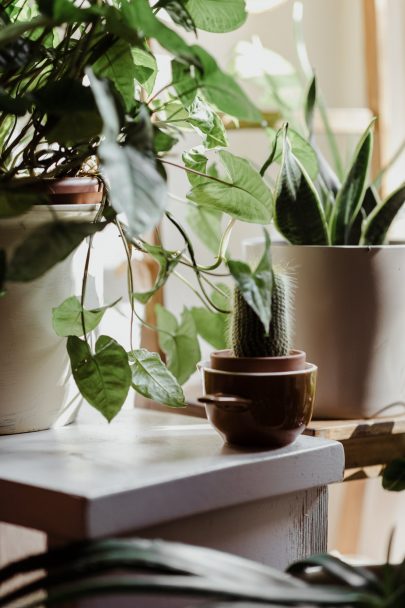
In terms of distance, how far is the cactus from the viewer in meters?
0.76

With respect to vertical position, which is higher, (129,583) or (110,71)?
(110,71)

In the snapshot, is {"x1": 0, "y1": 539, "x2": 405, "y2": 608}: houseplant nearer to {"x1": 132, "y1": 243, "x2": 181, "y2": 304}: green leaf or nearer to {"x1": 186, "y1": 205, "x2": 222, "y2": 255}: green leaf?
{"x1": 132, "y1": 243, "x2": 181, "y2": 304}: green leaf

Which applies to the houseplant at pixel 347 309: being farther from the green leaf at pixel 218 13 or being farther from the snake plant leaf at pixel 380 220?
the green leaf at pixel 218 13

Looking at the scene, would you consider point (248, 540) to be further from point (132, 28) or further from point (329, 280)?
point (132, 28)

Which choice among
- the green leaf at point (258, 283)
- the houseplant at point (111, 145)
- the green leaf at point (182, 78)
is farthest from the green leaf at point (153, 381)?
the green leaf at point (182, 78)

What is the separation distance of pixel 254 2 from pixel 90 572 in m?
1.15

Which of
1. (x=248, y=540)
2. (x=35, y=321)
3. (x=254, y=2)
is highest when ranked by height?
(x=254, y=2)

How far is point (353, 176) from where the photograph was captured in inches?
38.9

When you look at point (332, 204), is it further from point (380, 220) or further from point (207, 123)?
point (207, 123)

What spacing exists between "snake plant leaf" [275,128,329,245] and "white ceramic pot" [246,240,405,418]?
0.06ft

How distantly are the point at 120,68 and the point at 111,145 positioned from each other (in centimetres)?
21

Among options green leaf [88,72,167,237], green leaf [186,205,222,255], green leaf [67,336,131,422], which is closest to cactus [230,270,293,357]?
green leaf [67,336,131,422]

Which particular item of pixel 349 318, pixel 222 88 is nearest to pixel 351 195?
pixel 349 318

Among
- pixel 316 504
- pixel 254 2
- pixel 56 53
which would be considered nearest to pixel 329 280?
pixel 316 504
